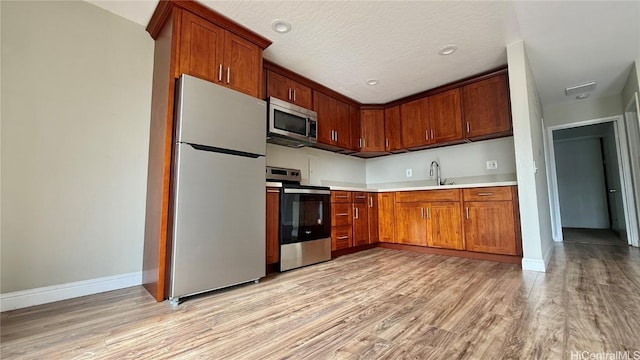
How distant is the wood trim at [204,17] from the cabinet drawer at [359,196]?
1995mm

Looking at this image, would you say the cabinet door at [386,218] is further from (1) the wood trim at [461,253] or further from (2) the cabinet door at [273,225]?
(2) the cabinet door at [273,225]

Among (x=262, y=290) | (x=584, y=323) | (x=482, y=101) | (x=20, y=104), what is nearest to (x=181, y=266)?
(x=262, y=290)

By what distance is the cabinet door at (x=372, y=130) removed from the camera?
4.07 meters

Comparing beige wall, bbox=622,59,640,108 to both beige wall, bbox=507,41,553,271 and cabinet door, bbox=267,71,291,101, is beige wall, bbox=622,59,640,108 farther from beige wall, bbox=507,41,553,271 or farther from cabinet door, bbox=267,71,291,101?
cabinet door, bbox=267,71,291,101

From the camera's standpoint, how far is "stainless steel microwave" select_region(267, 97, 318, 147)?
2750 millimetres

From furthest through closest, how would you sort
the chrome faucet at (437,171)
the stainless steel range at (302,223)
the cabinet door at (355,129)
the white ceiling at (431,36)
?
the cabinet door at (355,129), the chrome faucet at (437,171), the stainless steel range at (302,223), the white ceiling at (431,36)

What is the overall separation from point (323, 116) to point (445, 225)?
205 centimetres

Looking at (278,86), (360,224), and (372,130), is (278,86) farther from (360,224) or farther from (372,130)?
(360,224)

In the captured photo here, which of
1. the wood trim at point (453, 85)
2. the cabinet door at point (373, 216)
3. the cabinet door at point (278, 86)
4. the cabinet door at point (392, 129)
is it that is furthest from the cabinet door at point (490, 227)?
the cabinet door at point (278, 86)

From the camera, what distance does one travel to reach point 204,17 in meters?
2.08

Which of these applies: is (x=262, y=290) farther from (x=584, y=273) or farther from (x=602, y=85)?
(x=602, y=85)

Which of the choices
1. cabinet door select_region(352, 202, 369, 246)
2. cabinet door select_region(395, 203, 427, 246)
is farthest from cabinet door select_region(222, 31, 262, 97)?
cabinet door select_region(395, 203, 427, 246)

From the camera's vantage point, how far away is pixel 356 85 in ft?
11.4

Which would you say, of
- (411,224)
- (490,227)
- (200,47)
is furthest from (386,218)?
(200,47)
